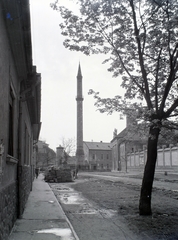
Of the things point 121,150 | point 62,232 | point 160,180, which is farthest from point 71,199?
point 121,150

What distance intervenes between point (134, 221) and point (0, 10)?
19.7ft

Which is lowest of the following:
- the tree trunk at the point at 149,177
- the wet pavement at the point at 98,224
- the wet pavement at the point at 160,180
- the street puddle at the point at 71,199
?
the wet pavement at the point at 160,180

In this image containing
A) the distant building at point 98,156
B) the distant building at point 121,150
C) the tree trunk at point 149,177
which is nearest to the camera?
the tree trunk at point 149,177

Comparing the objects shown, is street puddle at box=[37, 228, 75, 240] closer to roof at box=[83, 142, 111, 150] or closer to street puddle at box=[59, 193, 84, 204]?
street puddle at box=[59, 193, 84, 204]

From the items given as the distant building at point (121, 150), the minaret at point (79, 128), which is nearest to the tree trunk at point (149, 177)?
the distant building at point (121, 150)

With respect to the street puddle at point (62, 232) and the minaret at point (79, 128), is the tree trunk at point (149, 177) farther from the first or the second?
the minaret at point (79, 128)

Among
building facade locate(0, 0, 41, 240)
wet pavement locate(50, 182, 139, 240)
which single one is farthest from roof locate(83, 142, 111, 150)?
building facade locate(0, 0, 41, 240)

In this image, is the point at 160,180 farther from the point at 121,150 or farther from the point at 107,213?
the point at 121,150

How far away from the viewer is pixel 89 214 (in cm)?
893

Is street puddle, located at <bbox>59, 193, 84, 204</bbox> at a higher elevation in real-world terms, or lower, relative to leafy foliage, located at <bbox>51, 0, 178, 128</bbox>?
lower

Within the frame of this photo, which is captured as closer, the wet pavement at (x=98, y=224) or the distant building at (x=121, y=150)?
the wet pavement at (x=98, y=224)

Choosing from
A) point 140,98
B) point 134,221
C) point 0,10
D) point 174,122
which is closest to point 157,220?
point 134,221

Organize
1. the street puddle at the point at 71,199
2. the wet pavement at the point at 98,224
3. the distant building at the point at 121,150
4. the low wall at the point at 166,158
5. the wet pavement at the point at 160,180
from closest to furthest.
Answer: the wet pavement at the point at 98,224 < the street puddle at the point at 71,199 < the wet pavement at the point at 160,180 < the low wall at the point at 166,158 < the distant building at the point at 121,150

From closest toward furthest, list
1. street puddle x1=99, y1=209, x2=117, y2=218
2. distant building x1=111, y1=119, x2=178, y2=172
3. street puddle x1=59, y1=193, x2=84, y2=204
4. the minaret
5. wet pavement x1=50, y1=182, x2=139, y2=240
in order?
1. wet pavement x1=50, y1=182, x2=139, y2=240
2. street puddle x1=99, y1=209, x2=117, y2=218
3. distant building x1=111, y1=119, x2=178, y2=172
4. street puddle x1=59, y1=193, x2=84, y2=204
5. the minaret
